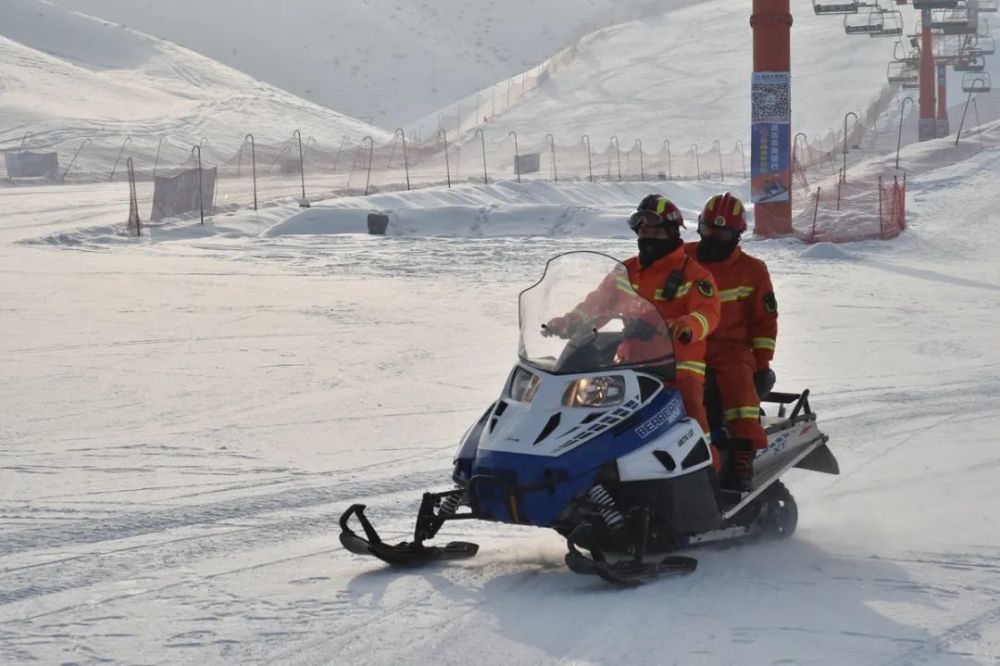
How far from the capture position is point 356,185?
1491 inches

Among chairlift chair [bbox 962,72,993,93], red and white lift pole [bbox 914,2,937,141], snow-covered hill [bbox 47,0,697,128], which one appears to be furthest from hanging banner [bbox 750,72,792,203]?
snow-covered hill [bbox 47,0,697,128]

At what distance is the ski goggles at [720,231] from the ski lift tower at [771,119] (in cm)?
1777

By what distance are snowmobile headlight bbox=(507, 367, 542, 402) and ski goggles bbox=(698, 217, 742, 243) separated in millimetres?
1508

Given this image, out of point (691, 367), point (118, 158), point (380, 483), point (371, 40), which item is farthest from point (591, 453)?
point (371, 40)

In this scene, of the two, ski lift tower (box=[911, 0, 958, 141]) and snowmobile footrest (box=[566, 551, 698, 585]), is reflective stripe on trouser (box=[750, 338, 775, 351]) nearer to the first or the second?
snowmobile footrest (box=[566, 551, 698, 585])

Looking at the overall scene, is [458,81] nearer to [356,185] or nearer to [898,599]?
[356,185]

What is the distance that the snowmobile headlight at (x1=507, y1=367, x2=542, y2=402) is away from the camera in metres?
6.54

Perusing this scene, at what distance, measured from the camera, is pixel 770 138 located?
82.8 ft

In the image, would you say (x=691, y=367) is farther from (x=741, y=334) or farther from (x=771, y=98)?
(x=771, y=98)

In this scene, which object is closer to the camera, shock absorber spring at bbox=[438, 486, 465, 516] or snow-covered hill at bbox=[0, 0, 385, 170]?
shock absorber spring at bbox=[438, 486, 465, 516]

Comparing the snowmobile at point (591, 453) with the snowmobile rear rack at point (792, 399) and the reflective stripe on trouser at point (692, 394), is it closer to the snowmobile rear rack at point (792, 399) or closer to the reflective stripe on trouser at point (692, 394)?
the reflective stripe on trouser at point (692, 394)

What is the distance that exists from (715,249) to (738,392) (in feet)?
2.73

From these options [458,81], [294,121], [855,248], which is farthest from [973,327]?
[458,81]

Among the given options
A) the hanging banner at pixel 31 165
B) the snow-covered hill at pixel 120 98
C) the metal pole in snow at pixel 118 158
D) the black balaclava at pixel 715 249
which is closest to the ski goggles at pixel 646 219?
the black balaclava at pixel 715 249
